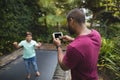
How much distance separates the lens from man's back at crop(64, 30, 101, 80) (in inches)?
117

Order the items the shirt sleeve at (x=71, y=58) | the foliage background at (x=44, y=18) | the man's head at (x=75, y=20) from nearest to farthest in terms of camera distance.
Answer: the shirt sleeve at (x=71, y=58), the man's head at (x=75, y=20), the foliage background at (x=44, y=18)

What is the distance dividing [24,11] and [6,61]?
4.83m

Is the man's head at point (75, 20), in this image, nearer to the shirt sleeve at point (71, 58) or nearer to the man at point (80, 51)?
the man at point (80, 51)

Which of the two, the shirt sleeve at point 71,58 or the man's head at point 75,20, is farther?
the man's head at point 75,20

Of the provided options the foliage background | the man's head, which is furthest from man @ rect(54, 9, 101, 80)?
the foliage background

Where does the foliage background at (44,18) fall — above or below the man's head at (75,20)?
below

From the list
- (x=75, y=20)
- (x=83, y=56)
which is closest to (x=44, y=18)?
(x=75, y=20)

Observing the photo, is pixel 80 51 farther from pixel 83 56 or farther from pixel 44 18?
pixel 44 18

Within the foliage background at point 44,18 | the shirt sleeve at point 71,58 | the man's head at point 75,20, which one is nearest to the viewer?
the shirt sleeve at point 71,58

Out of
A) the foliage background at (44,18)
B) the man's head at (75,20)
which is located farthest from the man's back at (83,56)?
the foliage background at (44,18)

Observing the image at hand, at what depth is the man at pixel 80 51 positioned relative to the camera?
117 inches

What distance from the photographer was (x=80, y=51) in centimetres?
296

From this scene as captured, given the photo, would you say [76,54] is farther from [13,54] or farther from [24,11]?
[24,11]

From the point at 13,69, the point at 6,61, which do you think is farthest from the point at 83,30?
the point at 6,61
